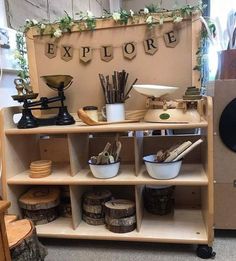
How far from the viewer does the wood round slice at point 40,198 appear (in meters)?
1.59

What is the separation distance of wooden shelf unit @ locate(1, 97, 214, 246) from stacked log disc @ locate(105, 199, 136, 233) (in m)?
0.03

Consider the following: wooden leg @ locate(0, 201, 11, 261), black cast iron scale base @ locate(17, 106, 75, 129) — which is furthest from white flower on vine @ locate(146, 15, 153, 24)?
wooden leg @ locate(0, 201, 11, 261)

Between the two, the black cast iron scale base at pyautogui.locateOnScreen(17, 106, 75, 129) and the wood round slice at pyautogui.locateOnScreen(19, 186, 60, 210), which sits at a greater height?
the black cast iron scale base at pyautogui.locateOnScreen(17, 106, 75, 129)

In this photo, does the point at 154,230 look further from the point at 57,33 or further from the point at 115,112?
the point at 57,33

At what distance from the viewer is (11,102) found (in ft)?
6.06

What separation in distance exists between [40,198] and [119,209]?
0.50 metres

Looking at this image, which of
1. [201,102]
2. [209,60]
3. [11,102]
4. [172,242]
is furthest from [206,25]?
[11,102]

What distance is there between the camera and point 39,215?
5.31 feet

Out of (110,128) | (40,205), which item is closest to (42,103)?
(110,128)

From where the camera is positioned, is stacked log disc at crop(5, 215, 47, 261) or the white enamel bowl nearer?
stacked log disc at crop(5, 215, 47, 261)

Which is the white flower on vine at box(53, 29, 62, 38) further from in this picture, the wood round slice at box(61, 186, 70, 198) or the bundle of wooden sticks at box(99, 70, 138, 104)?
the wood round slice at box(61, 186, 70, 198)

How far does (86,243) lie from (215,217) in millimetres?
766

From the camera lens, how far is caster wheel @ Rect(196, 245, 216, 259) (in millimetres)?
1384

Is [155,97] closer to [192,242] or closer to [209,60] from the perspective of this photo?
[209,60]
